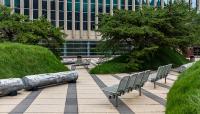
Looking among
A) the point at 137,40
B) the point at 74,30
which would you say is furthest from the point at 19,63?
the point at 74,30

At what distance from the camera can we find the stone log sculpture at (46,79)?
57.2 feet

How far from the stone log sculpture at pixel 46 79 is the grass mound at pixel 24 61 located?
1717 millimetres

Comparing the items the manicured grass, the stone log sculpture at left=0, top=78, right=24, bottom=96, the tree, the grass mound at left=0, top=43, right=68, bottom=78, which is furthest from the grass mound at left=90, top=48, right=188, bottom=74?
the manicured grass

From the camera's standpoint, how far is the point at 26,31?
32906 mm

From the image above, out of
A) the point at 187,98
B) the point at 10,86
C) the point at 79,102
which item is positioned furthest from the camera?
the point at 10,86

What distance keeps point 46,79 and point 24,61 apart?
11.0 ft

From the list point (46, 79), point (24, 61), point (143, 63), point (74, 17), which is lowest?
point (143, 63)

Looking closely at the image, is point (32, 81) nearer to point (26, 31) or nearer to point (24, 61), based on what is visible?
point (24, 61)

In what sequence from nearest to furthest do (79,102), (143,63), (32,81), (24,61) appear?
(79,102)
(32,81)
(24,61)
(143,63)

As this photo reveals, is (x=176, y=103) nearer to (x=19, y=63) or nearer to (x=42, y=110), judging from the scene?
(x=42, y=110)

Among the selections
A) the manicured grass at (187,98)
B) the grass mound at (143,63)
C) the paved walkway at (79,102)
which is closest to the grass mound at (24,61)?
the paved walkway at (79,102)

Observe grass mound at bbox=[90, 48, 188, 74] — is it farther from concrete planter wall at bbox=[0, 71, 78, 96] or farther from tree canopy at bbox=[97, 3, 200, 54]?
concrete planter wall at bbox=[0, 71, 78, 96]

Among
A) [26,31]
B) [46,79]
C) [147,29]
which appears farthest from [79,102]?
[26,31]

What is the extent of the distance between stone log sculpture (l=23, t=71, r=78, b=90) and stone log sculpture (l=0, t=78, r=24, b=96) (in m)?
0.94
